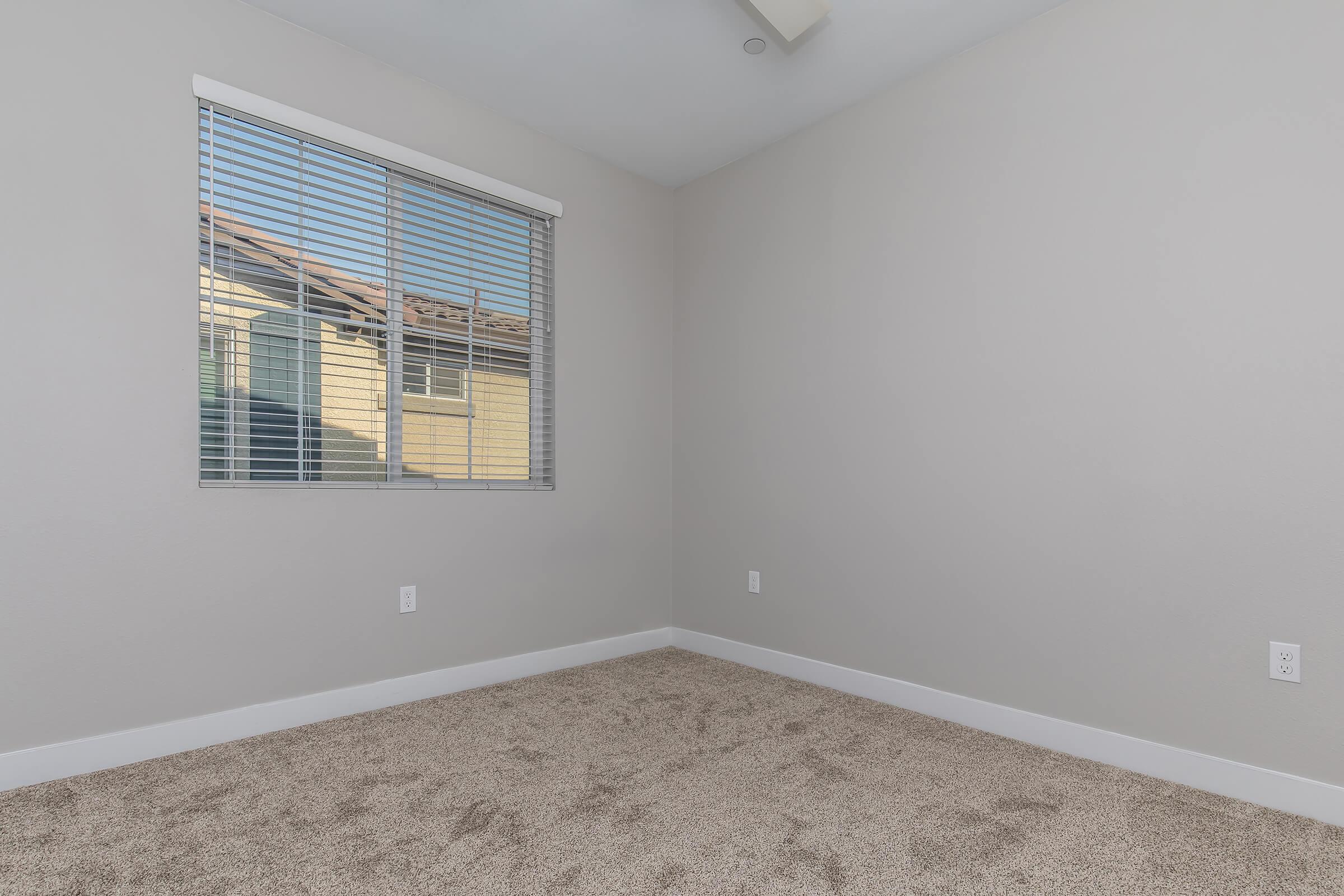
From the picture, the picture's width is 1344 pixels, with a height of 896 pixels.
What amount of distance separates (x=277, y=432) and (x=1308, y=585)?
326 centimetres

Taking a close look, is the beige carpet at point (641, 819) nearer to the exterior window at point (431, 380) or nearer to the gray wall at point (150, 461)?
the gray wall at point (150, 461)

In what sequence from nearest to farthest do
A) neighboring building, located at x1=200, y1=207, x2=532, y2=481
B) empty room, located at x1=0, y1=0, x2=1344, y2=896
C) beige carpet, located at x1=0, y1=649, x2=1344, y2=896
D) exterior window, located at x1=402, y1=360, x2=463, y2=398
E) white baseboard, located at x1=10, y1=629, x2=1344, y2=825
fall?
beige carpet, located at x1=0, y1=649, x2=1344, y2=896 < empty room, located at x1=0, y1=0, x2=1344, y2=896 < white baseboard, located at x1=10, y1=629, x2=1344, y2=825 < neighboring building, located at x1=200, y1=207, x2=532, y2=481 < exterior window, located at x1=402, y1=360, x2=463, y2=398

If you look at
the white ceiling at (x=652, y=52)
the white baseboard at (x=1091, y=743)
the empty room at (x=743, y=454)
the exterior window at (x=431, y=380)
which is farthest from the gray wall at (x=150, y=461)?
the white baseboard at (x=1091, y=743)

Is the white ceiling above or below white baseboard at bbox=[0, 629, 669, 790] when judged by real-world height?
above

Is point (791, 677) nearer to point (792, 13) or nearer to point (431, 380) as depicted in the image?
point (431, 380)

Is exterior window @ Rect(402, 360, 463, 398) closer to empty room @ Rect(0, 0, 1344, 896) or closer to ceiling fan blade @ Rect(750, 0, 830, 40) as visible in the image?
empty room @ Rect(0, 0, 1344, 896)

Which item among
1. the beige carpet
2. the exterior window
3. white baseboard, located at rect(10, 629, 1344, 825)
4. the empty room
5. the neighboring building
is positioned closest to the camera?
the beige carpet

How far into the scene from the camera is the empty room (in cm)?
186

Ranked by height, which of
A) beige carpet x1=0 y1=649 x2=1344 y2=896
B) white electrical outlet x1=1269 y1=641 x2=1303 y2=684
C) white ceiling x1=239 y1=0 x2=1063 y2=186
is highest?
white ceiling x1=239 y1=0 x2=1063 y2=186

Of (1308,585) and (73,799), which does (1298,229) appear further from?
(73,799)

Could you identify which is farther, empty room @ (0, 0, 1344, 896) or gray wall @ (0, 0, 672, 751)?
gray wall @ (0, 0, 672, 751)

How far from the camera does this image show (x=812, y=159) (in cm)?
318

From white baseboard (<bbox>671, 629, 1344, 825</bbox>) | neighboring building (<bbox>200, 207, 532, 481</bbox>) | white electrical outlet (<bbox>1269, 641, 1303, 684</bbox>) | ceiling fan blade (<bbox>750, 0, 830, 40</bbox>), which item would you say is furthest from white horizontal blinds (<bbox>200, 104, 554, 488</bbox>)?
white electrical outlet (<bbox>1269, 641, 1303, 684</bbox>)

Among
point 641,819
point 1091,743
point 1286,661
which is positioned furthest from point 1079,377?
point 641,819
